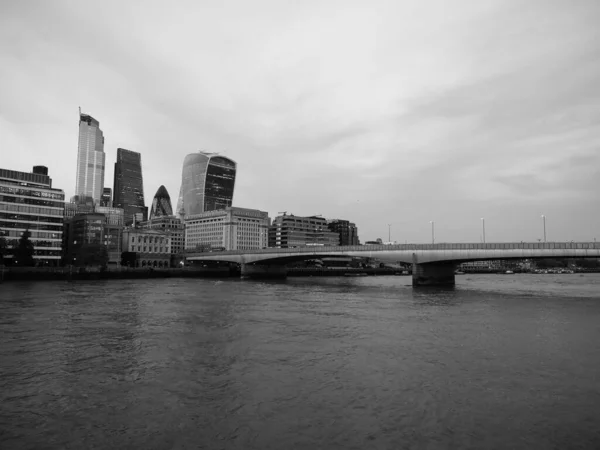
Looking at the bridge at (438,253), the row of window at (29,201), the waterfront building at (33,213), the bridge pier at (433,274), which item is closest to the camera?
the bridge at (438,253)

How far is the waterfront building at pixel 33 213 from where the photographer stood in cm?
12338

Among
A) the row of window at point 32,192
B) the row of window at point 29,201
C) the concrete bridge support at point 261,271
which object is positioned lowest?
the concrete bridge support at point 261,271

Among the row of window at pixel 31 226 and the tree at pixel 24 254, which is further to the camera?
the row of window at pixel 31 226

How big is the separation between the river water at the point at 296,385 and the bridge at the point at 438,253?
122ft

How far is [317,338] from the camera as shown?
1059 inches

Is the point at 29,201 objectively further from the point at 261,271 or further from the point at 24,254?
the point at 261,271

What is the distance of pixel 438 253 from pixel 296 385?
6480cm

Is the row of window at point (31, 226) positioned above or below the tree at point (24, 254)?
above

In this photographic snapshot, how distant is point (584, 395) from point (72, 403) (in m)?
17.9

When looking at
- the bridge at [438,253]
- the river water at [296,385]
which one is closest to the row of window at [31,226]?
the bridge at [438,253]

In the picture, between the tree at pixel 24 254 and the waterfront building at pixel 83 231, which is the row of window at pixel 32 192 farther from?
the waterfront building at pixel 83 231

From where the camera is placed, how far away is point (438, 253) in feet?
252

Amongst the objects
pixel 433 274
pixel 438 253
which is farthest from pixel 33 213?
pixel 438 253

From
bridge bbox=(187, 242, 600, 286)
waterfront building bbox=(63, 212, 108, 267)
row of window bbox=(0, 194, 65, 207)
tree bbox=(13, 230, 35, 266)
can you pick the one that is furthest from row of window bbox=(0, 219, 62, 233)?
bridge bbox=(187, 242, 600, 286)
